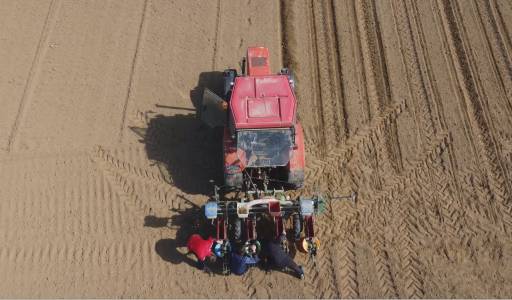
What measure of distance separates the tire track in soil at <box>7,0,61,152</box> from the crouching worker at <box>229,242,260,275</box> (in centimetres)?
553

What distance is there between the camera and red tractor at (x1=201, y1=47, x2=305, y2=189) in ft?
25.8

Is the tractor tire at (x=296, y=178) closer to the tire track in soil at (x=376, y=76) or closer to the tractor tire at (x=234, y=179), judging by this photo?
the tractor tire at (x=234, y=179)

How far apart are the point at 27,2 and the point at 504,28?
485 inches

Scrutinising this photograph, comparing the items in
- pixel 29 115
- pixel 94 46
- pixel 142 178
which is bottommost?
pixel 142 178

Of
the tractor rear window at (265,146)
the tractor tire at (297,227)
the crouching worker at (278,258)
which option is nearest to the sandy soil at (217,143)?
the crouching worker at (278,258)

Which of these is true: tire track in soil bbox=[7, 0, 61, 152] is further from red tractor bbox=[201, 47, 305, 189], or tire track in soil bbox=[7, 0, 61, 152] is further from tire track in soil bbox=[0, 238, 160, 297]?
red tractor bbox=[201, 47, 305, 189]

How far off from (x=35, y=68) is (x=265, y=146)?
6486 millimetres

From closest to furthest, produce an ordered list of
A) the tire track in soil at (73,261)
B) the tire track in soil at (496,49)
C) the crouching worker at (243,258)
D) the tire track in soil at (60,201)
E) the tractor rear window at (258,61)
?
the crouching worker at (243,258)
the tire track in soil at (73,261)
the tire track in soil at (60,201)
the tractor rear window at (258,61)
the tire track in soil at (496,49)

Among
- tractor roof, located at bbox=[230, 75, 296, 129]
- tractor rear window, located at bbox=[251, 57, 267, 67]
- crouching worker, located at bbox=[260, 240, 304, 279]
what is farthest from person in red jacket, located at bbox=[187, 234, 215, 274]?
tractor rear window, located at bbox=[251, 57, 267, 67]

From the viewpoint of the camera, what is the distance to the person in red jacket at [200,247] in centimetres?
797

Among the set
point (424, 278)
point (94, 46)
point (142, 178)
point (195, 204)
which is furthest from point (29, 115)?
point (424, 278)

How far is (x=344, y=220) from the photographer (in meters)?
8.72

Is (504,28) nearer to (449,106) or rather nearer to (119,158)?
(449,106)

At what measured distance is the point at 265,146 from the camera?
7.91 m
